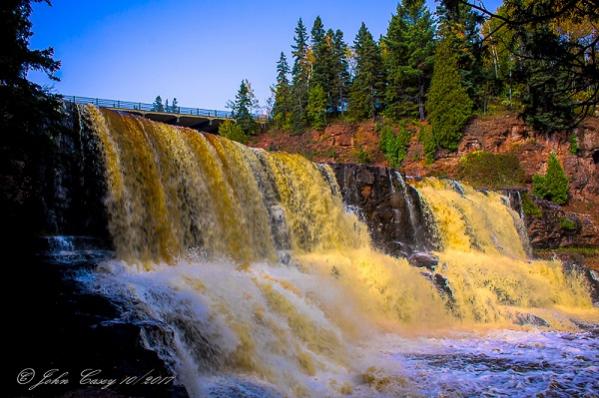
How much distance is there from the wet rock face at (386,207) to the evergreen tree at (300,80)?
84.5ft

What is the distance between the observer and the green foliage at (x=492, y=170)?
2991 cm

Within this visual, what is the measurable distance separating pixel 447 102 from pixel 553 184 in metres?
9.78

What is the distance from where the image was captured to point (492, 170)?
30.7 meters

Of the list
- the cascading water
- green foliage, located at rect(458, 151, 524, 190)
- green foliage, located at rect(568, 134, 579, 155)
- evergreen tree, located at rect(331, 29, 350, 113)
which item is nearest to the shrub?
green foliage, located at rect(458, 151, 524, 190)

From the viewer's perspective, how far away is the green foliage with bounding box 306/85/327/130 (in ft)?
140

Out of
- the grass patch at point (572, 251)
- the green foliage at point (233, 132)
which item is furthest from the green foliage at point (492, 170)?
the green foliage at point (233, 132)

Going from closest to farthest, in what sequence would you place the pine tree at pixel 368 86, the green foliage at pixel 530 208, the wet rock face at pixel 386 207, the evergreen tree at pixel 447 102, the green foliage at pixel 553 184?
1. the wet rock face at pixel 386 207
2. the green foliage at pixel 530 208
3. the green foliage at pixel 553 184
4. the evergreen tree at pixel 447 102
5. the pine tree at pixel 368 86

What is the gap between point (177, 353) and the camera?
6359 mm

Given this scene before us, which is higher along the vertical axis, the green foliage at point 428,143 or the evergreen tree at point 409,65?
the evergreen tree at point 409,65

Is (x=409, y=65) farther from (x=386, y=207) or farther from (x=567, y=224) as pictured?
(x=386, y=207)

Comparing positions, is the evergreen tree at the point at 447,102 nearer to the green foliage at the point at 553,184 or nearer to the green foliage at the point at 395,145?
the green foliage at the point at 395,145

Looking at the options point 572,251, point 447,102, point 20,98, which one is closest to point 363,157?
point 447,102

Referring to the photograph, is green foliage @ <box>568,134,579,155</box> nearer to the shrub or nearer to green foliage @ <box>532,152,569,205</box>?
green foliage @ <box>532,152,569,205</box>

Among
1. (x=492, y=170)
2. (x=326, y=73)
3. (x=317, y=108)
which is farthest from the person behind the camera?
(x=326, y=73)
